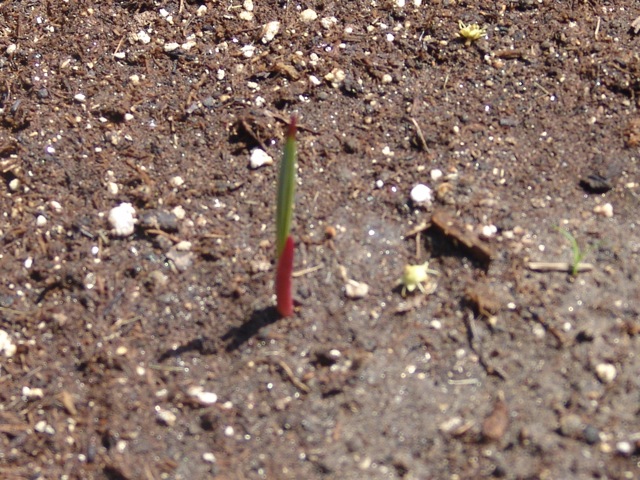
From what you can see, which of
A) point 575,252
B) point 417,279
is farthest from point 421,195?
point 575,252

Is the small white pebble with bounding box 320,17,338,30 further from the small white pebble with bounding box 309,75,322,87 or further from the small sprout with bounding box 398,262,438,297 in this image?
the small sprout with bounding box 398,262,438,297

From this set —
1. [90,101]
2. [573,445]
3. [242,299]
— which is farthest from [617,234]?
[90,101]

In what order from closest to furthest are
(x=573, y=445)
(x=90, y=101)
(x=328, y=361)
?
(x=573, y=445)
(x=328, y=361)
(x=90, y=101)

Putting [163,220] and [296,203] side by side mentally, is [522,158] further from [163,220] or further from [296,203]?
[163,220]

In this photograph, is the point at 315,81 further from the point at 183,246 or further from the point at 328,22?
the point at 183,246

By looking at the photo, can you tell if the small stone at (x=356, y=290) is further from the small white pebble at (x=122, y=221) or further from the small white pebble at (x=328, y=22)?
the small white pebble at (x=328, y=22)

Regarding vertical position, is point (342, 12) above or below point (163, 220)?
above

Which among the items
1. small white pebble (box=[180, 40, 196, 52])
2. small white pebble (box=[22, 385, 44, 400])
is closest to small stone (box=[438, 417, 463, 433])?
small white pebble (box=[22, 385, 44, 400])
